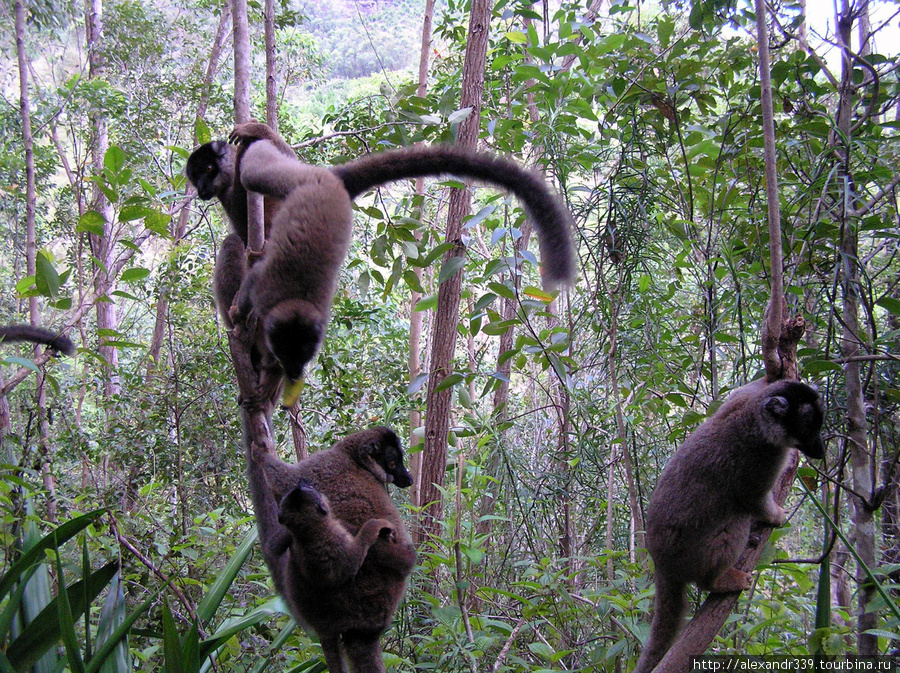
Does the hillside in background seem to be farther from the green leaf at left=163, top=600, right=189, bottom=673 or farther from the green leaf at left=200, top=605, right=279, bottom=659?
the green leaf at left=163, top=600, right=189, bottom=673

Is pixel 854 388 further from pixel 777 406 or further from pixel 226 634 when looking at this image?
pixel 226 634

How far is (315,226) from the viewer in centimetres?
231

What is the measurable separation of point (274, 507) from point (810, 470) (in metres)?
2.12

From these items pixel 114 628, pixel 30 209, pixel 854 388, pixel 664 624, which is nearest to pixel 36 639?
pixel 114 628

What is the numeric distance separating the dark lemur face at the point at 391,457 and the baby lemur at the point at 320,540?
14.5 inches

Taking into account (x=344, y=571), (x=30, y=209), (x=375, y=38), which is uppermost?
(x=375, y=38)

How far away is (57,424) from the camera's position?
9039 mm

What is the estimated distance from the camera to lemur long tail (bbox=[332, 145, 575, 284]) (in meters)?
2.37

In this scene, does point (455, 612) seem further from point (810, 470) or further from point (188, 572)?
point (188, 572)

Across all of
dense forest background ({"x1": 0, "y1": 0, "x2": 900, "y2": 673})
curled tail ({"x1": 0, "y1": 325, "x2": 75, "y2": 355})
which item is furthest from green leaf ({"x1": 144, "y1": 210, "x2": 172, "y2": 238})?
curled tail ({"x1": 0, "y1": 325, "x2": 75, "y2": 355})

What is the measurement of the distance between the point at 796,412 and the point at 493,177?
1.51m

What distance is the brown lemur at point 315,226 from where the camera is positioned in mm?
2227

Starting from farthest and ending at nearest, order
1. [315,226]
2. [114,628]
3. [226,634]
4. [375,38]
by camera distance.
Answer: [375,38]
[114,628]
[315,226]
[226,634]

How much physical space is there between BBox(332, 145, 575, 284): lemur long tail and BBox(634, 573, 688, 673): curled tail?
4.27 ft
